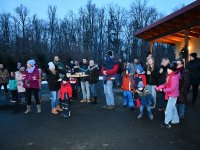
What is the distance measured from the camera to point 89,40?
4706cm

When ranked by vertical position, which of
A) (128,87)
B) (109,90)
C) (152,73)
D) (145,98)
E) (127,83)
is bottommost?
(145,98)

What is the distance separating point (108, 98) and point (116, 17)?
45.3m

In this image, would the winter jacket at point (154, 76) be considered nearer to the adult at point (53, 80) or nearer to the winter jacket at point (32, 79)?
the adult at point (53, 80)

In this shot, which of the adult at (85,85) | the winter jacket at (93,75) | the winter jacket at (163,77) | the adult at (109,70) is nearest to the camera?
the winter jacket at (163,77)

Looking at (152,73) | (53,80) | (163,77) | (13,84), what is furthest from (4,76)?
(163,77)

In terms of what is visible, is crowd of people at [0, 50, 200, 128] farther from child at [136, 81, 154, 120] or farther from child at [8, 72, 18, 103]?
child at [8, 72, 18, 103]

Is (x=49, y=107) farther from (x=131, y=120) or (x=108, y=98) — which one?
(x=131, y=120)

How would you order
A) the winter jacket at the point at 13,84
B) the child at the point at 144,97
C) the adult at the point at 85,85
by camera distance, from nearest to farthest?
the child at the point at 144,97 → the adult at the point at 85,85 → the winter jacket at the point at 13,84

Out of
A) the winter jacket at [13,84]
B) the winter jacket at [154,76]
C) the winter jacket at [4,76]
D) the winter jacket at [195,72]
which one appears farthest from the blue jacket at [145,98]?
the winter jacket at [4,76]

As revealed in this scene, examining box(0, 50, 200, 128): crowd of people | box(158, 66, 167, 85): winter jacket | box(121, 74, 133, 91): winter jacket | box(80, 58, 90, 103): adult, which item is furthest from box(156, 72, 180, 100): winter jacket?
box(80, 58, 90, 103): adult

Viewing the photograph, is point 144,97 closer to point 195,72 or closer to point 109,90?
point 109,90

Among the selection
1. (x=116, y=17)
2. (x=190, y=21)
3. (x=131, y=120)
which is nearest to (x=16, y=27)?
(x=116, y=17)

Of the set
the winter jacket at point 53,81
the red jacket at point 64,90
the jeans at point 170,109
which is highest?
the winter jacket at point 53,81

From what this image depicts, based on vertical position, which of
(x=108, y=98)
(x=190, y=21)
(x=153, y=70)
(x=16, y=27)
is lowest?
(x=108, y=98)
